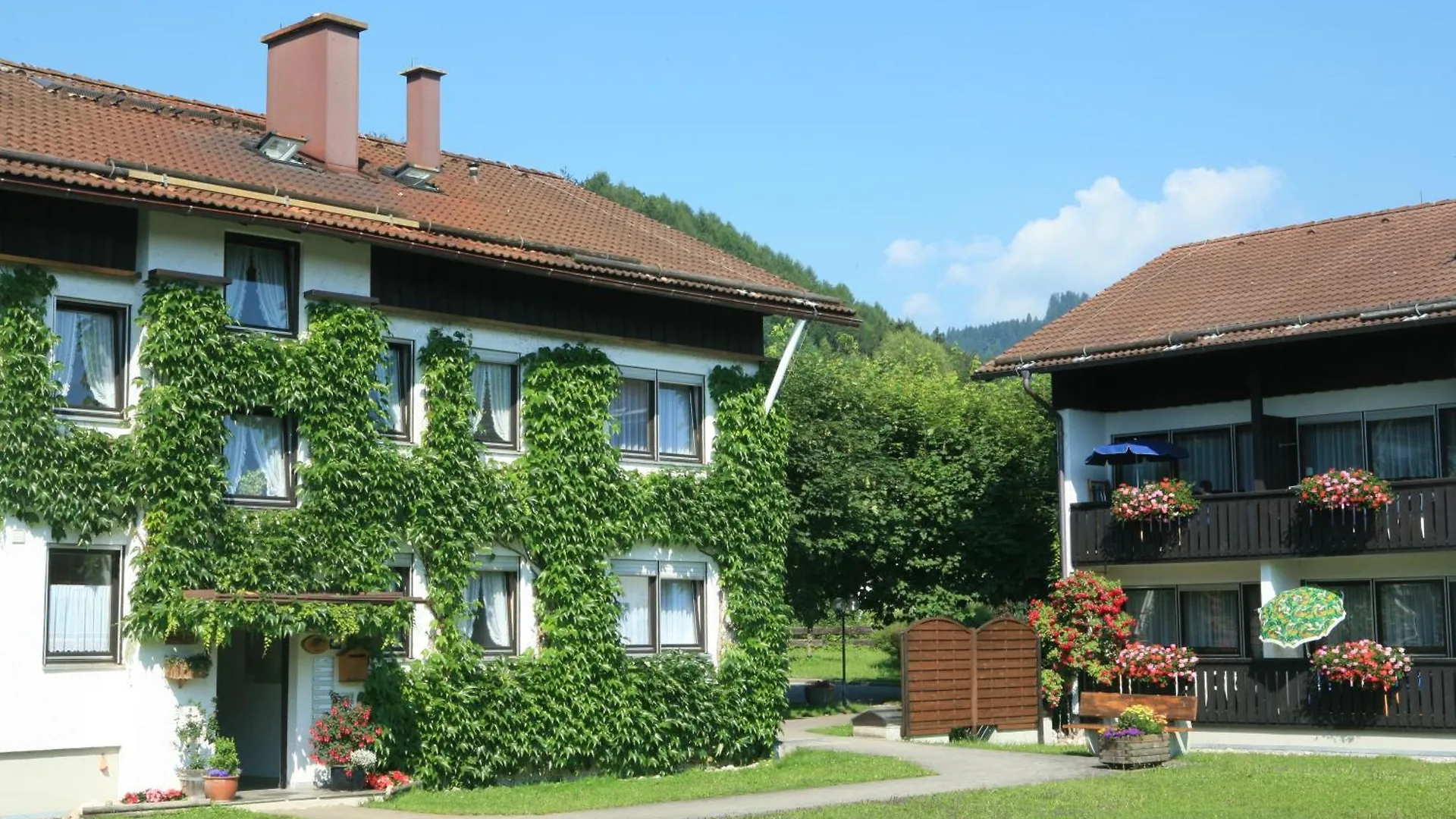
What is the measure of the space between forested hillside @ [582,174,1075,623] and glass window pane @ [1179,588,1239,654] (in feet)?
19.6

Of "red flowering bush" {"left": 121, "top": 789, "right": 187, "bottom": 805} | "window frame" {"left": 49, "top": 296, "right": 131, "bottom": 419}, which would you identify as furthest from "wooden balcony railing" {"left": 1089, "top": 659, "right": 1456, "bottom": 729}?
"window frame" {"left": 49, "top": 296, "right": 131, "bottom": 419}

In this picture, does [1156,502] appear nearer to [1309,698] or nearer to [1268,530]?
[1268,530]

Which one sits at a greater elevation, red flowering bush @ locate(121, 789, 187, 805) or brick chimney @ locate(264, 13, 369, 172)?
brick chimney @ locate(264, 13, 369, 172)

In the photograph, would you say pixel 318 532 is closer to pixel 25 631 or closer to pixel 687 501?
pixel 25 631

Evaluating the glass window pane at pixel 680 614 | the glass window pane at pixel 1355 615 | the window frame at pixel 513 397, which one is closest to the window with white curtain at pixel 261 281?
the window frame at pixel 513 397

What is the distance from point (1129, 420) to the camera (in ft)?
105

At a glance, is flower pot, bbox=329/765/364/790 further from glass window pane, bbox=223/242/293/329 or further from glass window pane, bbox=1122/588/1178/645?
glass window pane, bbox=1122/588/1178/645

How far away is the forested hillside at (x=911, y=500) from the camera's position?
1479 inches

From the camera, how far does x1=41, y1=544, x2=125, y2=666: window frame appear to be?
1948cm

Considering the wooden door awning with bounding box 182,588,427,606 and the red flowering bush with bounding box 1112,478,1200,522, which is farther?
the red flowering bush with bounding box 1112,478,1200,522

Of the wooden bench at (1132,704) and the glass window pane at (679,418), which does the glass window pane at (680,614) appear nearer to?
the glass window pane at (679,418)

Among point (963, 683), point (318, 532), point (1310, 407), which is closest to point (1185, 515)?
point (1310, 407)

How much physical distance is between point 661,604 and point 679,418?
9.15 ft

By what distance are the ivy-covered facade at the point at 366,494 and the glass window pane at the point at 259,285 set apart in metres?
0.04
